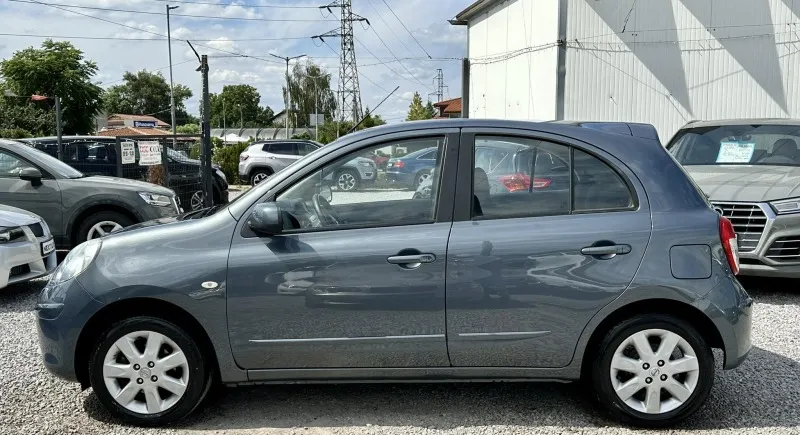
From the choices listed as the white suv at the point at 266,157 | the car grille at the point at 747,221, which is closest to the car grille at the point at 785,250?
the car grille at the point at 747,221

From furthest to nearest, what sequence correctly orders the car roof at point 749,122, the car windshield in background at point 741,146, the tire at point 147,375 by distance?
the car roof at point 749,122, the car windshield in background at point 741,146, the tire at point 147,375

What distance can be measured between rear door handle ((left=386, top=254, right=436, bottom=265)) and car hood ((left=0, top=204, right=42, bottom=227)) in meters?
4.82

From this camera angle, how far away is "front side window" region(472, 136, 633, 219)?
3.82 meters

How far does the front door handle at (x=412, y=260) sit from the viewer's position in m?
3.70

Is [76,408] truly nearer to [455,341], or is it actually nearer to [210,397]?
[210,397]

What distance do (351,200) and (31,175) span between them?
6349 millimetres

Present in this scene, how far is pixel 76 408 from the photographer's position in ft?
13.8

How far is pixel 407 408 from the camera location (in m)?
4.16

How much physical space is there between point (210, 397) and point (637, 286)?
2.50 metres

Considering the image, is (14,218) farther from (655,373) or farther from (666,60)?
(666,60)

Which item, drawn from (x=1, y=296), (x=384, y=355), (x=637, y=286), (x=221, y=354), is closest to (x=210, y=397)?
(x=221, y=354)

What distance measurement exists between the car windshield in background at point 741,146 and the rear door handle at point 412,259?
5.54 m

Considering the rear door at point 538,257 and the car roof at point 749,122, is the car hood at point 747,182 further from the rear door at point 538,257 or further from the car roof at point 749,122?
Answer: the rear door at point 538,257

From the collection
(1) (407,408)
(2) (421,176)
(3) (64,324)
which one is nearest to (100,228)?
(3) (64,324)
